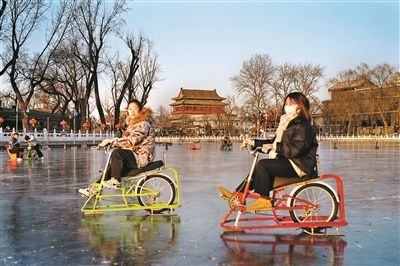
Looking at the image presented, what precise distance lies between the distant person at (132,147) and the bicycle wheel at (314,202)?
2281mm

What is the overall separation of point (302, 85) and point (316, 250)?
191 ft

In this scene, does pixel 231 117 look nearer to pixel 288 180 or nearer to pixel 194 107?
pixel 194 107

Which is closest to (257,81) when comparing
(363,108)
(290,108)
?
(363,108)

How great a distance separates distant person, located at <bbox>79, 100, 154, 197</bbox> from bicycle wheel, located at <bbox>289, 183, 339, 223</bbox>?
89.8 inches

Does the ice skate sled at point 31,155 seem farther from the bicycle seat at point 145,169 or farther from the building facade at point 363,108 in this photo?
the building facade at point 363,108

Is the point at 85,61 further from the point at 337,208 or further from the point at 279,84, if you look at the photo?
the point at 337,208

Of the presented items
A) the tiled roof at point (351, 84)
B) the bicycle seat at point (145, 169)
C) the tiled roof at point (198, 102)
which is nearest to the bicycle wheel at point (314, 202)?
the bicycle seat at point (145, 169)

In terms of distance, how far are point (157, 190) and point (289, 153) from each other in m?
2.16

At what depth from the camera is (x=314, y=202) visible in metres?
5.29

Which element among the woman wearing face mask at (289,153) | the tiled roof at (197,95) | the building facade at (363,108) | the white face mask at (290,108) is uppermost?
the tiled roof at (197,95)

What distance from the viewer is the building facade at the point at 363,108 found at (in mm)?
68375

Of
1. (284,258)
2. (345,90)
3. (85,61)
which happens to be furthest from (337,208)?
(345,90)

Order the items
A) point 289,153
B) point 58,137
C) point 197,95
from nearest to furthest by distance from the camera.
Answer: point 289,153, point 58,137, point 197,95

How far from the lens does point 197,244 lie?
465cm
